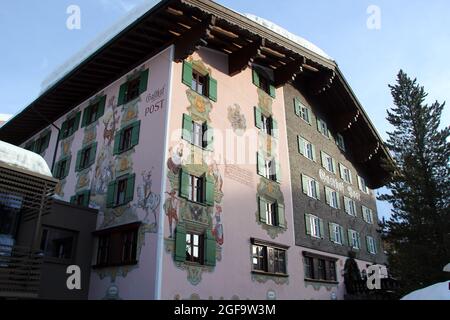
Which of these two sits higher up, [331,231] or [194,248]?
[331,231]

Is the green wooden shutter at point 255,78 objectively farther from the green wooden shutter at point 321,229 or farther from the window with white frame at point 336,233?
the window with white frame at point 336,233

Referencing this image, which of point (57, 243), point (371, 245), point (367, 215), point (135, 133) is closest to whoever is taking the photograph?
Answer: point (57, 243)

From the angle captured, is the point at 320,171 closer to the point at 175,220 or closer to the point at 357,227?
the point at 357,227

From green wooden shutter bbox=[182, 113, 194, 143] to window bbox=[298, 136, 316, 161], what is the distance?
382 inches

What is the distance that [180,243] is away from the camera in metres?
15.6

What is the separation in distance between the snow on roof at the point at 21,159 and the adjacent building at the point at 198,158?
161 inches

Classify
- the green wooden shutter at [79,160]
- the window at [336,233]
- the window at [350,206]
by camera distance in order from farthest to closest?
1. the window at [350,206]
2. the window at [336,233]
3. the green wooden shutter at [79,160]

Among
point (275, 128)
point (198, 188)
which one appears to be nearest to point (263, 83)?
point (275, 128)

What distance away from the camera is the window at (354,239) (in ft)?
92.5

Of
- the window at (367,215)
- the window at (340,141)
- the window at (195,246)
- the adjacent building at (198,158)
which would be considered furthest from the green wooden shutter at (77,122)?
the window at (367,215)

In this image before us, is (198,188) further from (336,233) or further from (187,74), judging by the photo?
(336,233)

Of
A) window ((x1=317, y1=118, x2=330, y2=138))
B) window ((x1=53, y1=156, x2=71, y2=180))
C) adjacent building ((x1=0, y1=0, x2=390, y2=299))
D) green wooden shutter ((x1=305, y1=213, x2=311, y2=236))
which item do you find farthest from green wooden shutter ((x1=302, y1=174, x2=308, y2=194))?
window ((x1=53, y1=156, x2=71, y2=180))

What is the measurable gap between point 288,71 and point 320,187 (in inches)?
315
